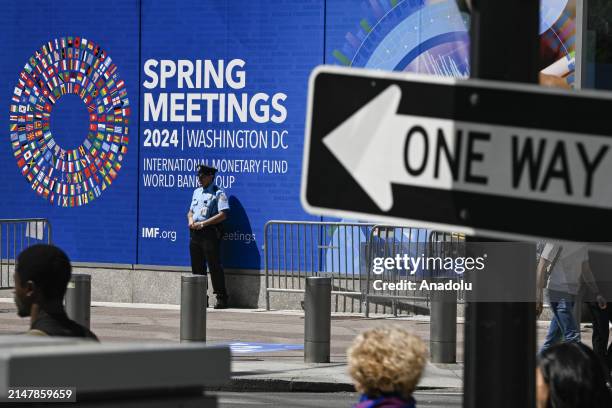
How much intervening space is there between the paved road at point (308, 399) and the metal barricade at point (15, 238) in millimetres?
8323

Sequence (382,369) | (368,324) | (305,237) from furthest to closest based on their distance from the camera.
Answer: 1. (305,237)
2. (368,324)
3. (382,369)

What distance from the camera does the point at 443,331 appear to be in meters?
13.3

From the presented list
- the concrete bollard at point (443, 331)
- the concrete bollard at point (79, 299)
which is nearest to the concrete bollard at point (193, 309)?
the concrete bollard at point (79, 299)

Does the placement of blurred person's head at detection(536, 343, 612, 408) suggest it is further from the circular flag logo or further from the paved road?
the circular flag logo

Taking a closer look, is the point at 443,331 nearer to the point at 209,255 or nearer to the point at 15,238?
the point at 209,255

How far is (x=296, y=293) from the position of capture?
61.9 ft

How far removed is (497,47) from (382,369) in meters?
1.48

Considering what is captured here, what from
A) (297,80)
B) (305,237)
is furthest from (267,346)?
(297,80)

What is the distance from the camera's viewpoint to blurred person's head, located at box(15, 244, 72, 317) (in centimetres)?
519

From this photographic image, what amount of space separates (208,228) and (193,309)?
5.28m

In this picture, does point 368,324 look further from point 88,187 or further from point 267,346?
point 88,187

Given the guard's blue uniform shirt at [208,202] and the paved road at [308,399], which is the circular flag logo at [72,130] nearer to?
the guard's blue uniform shirt at [208,202]

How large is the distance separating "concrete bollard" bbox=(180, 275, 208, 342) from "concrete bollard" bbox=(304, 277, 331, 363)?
42.6 inches

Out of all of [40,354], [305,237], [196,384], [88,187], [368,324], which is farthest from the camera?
[88,187]
